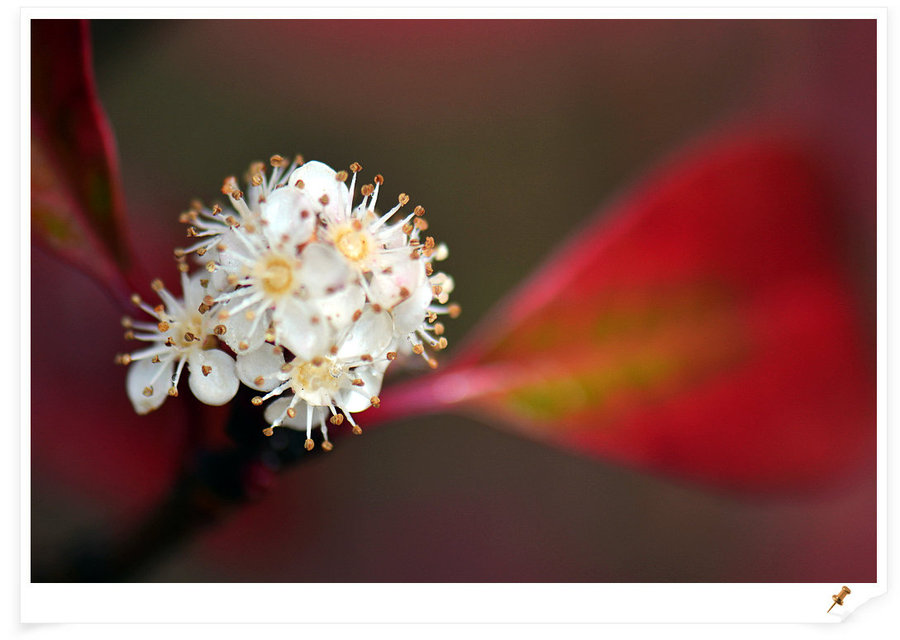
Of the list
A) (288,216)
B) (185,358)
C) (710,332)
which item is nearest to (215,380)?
(185,358)

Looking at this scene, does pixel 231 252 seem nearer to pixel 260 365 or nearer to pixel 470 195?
pixel 260 365

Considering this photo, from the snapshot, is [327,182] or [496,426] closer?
[327,182]

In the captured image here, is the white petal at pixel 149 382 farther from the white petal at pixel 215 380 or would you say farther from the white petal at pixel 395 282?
the white petal at pixel 395 282

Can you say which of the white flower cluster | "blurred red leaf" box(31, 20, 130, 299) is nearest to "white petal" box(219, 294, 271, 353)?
the white flower cluster

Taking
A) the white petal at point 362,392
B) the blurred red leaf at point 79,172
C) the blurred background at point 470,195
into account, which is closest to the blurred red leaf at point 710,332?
the blurred background at point 470,195

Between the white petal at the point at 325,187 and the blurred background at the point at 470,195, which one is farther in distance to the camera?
the blurred background at the point at 470,195
